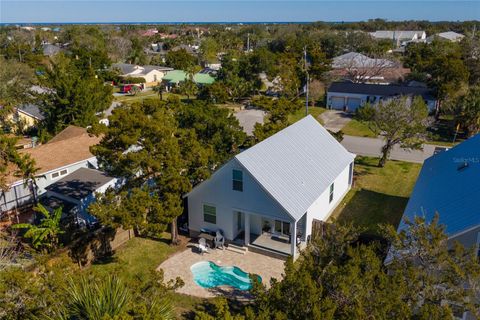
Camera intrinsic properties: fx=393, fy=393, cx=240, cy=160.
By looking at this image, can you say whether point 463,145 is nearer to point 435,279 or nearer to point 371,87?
point 435,279

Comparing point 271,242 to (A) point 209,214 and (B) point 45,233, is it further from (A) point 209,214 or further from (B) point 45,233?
(B) point 45,233

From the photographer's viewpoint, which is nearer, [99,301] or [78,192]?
[99,301]

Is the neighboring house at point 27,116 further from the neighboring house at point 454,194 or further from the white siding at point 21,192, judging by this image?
the neighboring house at point 454,194

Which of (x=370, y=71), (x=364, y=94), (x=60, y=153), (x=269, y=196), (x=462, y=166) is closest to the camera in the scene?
(x=269, y=196)

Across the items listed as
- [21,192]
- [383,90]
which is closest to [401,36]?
[383,90]

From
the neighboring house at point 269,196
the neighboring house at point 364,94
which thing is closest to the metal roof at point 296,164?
the neighboring house at point 269,196

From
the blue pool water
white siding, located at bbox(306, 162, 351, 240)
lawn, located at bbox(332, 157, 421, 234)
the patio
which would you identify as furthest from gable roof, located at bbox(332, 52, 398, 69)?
the blue pool water
